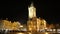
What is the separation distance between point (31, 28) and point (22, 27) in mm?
1597

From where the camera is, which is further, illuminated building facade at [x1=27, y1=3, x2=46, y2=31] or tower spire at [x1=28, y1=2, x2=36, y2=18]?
tower spire at [x1=28, y1=2, x2=36, y2=18]

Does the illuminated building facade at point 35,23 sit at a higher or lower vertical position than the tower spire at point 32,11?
lower

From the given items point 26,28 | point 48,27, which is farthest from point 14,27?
point 48,27

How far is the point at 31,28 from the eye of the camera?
60.0ft

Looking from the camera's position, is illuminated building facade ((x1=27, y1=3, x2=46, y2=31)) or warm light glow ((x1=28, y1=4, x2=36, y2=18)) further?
warm light glow ((x1=28, y1=4, x2=36, y2=18))

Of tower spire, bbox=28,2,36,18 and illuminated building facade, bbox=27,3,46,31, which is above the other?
tower spire, bbox=28,2,36,18

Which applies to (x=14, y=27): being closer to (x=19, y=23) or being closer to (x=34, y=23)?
(x=19, y=23)

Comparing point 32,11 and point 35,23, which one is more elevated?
point 32,11

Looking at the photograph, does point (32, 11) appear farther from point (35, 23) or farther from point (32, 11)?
point (35, 23)

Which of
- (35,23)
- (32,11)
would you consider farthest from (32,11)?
(35,23)

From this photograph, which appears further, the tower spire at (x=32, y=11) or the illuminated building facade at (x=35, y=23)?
the tower spire at (x=32, y=11)

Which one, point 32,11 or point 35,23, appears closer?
point 35,23

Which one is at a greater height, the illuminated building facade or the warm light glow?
the warm light glow

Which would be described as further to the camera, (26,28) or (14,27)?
(14,27)
